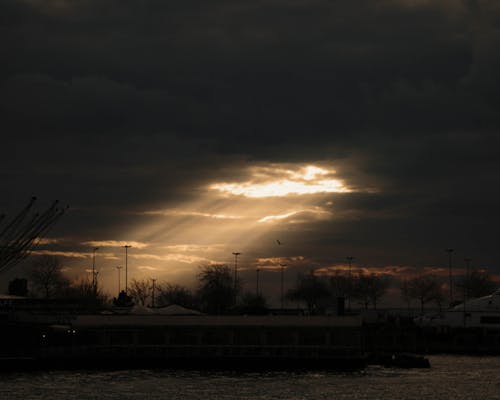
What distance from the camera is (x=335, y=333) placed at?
110m

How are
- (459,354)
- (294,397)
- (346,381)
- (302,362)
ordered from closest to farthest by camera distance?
(294,397), (346,381), (302,362), (459,354)

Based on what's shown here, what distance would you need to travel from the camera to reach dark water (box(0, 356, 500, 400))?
81.8 meters

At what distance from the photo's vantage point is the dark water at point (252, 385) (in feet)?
268

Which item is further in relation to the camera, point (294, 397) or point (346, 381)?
point (346, 381)

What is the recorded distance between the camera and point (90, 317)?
116125mm

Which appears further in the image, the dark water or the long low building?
the long low building

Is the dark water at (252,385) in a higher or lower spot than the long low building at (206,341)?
lower

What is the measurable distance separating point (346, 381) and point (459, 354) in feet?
218

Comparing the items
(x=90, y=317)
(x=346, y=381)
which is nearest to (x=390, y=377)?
(x=346, y=381)

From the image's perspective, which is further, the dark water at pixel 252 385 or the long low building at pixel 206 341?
the long low building at pixel 206 341

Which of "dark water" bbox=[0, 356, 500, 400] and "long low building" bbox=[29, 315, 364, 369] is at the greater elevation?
"long low building" bbox=[29, 315, 364, 369]

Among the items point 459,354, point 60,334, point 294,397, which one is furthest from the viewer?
point 459,354

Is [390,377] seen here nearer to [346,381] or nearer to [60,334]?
[346,381]

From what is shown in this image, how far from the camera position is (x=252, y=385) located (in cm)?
8956
